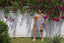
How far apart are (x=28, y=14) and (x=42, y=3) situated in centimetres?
108

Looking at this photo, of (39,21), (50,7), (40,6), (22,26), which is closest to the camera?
(39,21)

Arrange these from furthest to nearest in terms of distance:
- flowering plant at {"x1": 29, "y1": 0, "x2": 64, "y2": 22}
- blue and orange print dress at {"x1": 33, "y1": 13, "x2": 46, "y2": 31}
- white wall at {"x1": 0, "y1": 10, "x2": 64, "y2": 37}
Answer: white wall at {"x1": 0, "y1": 10, "x2": 64, "y2": 37} < flowering plant at {"x1": 29, "y1": 0, "x2": 64, "y2": 22} < blue and orange print dress at {"x1": 33, "y1": 13, "x2": 46, "y2": 31}

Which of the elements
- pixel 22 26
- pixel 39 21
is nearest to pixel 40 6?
pixel 39 21

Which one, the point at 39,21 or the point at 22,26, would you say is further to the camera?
the point at 22,26

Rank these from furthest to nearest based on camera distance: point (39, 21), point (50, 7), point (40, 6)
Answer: point (40, 6), point (50, 7), point (39, 21)

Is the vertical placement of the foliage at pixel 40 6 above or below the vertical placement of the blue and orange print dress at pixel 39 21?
above

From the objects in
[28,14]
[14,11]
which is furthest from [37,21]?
[14,11]

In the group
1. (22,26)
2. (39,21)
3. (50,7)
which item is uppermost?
(50,7)

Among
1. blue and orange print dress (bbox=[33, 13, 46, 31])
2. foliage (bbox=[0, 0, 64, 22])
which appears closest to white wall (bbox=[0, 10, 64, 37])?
foliage (bbox=[0, 0, 64, 22])

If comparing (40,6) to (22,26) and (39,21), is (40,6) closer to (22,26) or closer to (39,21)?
(39,21)

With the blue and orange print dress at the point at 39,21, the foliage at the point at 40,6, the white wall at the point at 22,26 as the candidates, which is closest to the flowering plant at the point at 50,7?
the foliage at the point at 40,6

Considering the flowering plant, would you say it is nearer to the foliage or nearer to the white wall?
the foliage

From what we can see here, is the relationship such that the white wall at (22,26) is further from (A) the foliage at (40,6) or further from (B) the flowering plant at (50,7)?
(B) the flowering plant at (50,7)

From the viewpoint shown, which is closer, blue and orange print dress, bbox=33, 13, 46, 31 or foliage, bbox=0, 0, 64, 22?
blue and orange print dress, bbox=33, 13, 46, 31
